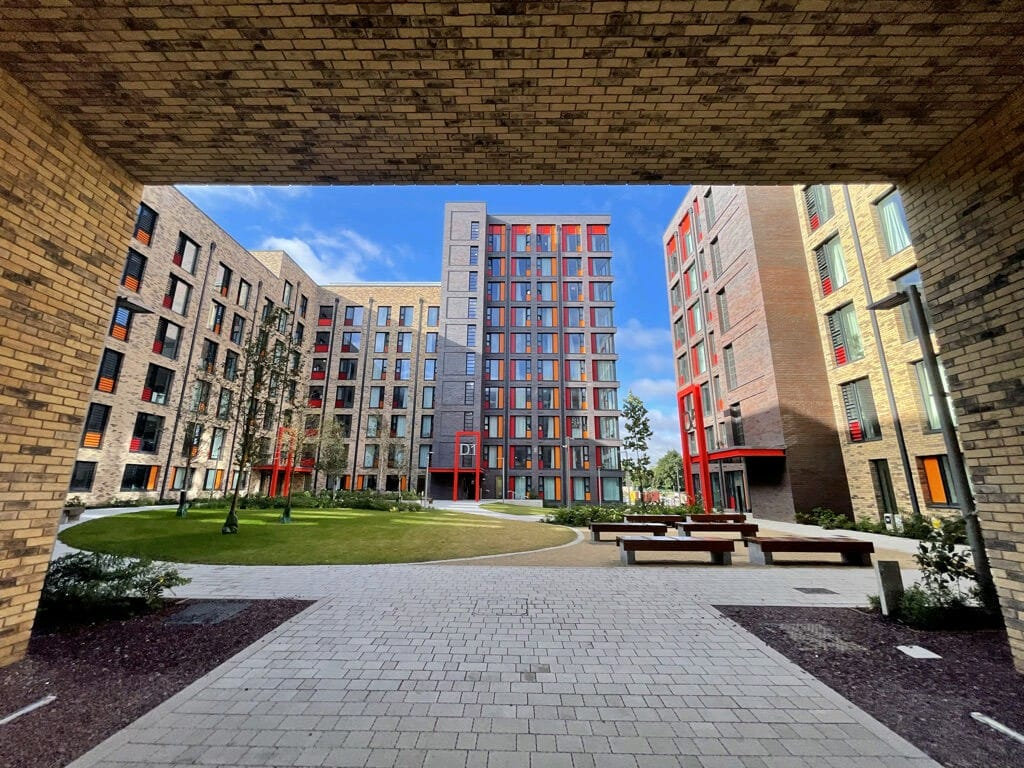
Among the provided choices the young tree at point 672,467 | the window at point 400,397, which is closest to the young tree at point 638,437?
the window at point 400,397

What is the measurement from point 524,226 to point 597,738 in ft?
175

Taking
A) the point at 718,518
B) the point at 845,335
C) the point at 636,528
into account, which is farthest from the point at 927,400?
the point at 636,528

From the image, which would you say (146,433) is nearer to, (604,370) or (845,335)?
(845,335)

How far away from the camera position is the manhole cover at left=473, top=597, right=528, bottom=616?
6422 mm

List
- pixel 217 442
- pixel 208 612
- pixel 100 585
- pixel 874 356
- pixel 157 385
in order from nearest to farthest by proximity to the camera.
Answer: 1. pixel 100 585
2. pixel 208 612
3. pixel 874 356
4. pixel 157 385
5. pixel 217 442

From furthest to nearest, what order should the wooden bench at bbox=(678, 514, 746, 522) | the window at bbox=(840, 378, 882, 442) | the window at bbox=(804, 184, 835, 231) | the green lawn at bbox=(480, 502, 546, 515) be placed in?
the green lawn at bbox=(480, 502, 546, 515) < the window at bbox=(804, 184, 835, 231) < the window at bbox=(840, 378, 882, 442) < the wooden bench at bbox=(678, 514, 746, 522)

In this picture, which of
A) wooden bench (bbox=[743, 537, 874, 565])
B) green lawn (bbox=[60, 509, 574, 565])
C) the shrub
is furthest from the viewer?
green lawn (bbox=[60, 509, 574, 565])

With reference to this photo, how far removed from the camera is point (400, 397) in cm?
4641

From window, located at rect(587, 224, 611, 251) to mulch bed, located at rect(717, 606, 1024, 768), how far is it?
49507mm

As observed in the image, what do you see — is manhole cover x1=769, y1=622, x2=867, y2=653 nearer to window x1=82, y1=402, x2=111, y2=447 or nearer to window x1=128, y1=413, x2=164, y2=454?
window x1=82, y1=402, x2=111, y2=447

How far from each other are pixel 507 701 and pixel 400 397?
44284mm

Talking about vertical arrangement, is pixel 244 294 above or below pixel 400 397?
above

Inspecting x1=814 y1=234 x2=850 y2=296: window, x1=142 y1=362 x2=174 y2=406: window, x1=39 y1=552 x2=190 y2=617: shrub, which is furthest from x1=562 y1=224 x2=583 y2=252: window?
x1=39 y1=552 x2=190 y2=617: shrub

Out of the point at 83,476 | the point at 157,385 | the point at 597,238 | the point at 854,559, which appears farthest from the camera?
the point at 597,238
